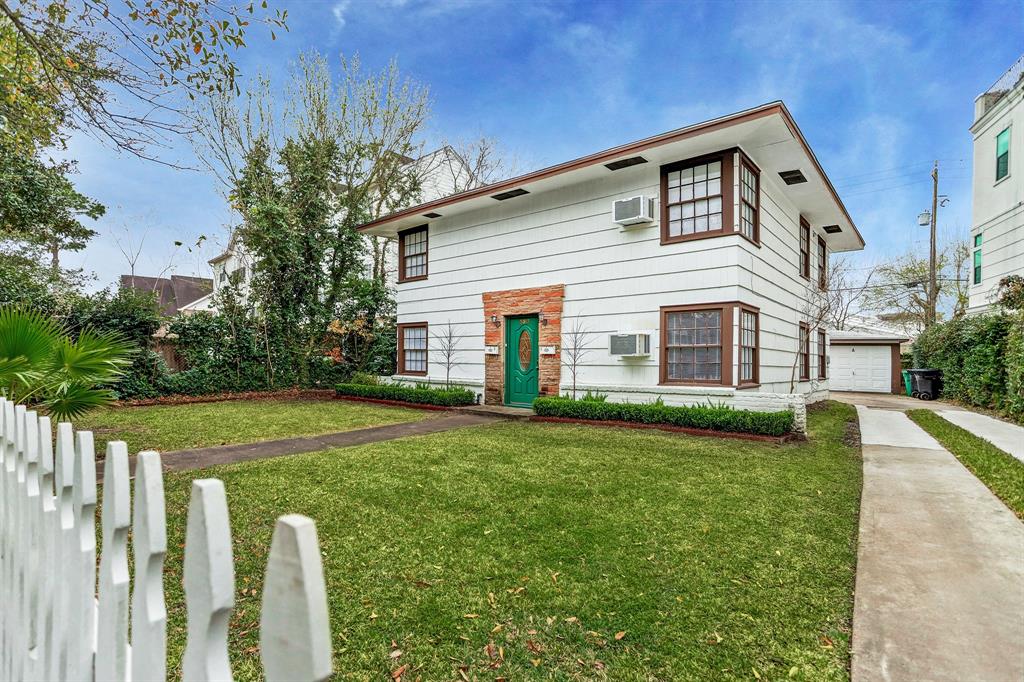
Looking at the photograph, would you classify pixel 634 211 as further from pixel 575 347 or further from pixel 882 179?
pixel 882 179

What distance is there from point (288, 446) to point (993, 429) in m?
10.7

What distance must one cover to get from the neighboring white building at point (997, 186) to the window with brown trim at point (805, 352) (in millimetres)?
4428

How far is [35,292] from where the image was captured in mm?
10359

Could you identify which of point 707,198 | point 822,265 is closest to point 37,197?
point 707,198

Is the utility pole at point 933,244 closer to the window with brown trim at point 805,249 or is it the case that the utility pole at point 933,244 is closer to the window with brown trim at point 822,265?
the window with brown trim at point 822,265

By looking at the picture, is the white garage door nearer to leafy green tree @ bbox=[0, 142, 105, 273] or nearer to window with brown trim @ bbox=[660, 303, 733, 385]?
window with brown trim @ bbox=[660, 303, 733, 385]

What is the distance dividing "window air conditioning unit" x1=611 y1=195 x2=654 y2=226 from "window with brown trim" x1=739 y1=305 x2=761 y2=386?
2261mm

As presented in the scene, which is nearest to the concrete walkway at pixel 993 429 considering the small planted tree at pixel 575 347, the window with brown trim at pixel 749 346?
the window with brown trim at pixel 749 346

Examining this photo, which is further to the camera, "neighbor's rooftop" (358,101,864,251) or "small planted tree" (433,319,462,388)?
"small planted tree" (433,319,462,388)

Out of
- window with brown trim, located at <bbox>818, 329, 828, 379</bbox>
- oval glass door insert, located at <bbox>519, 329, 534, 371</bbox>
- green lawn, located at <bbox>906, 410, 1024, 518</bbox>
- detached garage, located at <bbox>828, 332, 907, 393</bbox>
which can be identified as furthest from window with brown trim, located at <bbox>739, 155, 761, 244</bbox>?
detached garage, located at <bbox>828, 332, 907, 393</bbox>

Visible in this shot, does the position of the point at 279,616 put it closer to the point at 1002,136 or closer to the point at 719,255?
the point at 719,255

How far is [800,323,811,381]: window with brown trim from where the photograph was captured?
38.8ft

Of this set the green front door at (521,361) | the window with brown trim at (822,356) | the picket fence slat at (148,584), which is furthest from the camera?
the window with brown trim at (822,356)

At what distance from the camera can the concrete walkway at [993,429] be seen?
637 cm
